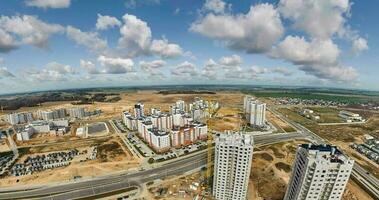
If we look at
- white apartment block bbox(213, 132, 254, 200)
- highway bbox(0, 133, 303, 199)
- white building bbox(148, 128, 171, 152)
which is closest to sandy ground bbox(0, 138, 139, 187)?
highway bbox(0, 133, 303, 199)

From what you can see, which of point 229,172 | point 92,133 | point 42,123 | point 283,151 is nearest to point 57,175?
point 92,133

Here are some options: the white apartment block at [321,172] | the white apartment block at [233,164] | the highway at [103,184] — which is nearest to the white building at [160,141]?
the highway at [103,184]

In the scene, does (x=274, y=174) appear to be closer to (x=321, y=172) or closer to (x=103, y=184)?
(x=321, y=172)

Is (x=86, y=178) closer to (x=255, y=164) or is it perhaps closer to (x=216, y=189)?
(x=216, y=189)

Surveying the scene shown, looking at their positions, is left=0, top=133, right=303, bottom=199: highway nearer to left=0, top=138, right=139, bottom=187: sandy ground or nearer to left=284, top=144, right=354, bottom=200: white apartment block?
left=0, top=138, right=139, bottom=187: sandy ground

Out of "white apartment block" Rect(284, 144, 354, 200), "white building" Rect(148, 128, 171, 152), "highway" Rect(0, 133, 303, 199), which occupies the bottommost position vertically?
"highway" Rect(0, 133, 303, 199)

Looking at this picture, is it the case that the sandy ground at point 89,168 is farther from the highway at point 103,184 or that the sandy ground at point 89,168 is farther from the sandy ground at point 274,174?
the sandy ground at point 274,174
